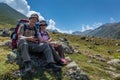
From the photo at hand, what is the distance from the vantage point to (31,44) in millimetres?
17828

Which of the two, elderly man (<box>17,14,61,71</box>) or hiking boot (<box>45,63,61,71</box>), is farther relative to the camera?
hiking boot (<box>45,63,61,71</box>)

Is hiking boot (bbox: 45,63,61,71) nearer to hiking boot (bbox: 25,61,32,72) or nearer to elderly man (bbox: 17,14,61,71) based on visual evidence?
elderly man (bbox: 17,14,61,71)

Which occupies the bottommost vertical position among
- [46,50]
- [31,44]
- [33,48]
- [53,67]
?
[53,67]

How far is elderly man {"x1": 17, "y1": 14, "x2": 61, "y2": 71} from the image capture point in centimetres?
1688

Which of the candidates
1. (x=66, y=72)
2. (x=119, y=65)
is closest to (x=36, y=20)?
(x=66, y=72)

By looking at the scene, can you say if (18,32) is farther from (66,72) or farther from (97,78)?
(97,78)

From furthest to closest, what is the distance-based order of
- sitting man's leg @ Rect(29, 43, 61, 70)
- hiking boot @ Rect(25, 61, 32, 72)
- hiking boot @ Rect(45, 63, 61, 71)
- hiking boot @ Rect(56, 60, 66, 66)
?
hiking boot @ Rect(56, 60, 66, 66) < hiking boot @ Rect(45, 63, 61, 71) < sitting man's leg @ Rect(29, 43, 61, 70) < hiking boot @ Rect(25, 61, 32, 72)

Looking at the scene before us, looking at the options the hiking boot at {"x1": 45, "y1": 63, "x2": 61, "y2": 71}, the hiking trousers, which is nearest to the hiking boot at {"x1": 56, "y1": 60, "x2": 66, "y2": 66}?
the hiking boot at {"x1": 45, "y1": 63, "x2": 61, "y2": 71}

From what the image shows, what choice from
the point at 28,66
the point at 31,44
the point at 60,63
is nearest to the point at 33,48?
the point at 31,44

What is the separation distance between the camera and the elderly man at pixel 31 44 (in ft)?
55.4

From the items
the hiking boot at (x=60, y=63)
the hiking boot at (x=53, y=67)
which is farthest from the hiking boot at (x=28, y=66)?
the hiking boot at (x=60, y=63)

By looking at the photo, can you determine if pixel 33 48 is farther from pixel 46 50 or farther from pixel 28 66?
pixel 28 66

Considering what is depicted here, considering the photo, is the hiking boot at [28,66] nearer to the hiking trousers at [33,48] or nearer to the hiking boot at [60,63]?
the hiking trousers at [33,48]

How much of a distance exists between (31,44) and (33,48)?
331 mm
